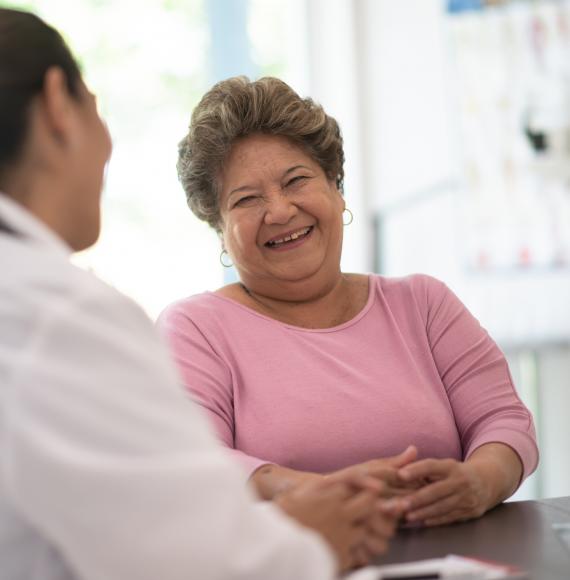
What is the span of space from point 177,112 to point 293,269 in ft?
5.43

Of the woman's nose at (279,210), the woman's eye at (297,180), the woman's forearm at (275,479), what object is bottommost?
the woman's forearm at (275,479)

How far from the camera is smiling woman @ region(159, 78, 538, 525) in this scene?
5.78ft

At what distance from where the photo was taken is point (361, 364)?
6.11ft

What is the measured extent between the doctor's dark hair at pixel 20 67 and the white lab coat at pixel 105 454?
0.17 meters

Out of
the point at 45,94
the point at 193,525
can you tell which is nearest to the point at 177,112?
the point at 45,94

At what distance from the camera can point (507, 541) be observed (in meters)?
1.41

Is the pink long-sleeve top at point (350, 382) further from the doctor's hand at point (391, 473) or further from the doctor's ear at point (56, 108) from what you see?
the doctor's ear at point (56, 108)

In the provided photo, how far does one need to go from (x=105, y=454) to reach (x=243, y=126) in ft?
3.96

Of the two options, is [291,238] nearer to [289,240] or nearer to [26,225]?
[289,240]

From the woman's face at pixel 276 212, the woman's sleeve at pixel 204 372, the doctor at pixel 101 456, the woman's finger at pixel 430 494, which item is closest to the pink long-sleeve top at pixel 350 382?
the woman's sleeve at pixel 204 372

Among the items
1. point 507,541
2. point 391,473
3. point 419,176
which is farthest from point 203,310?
point 419,176

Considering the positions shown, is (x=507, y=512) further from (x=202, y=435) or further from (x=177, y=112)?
(x=177, y=112)

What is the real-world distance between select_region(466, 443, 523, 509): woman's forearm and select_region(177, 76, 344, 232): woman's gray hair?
67 cm

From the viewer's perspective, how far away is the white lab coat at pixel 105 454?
812 mm
